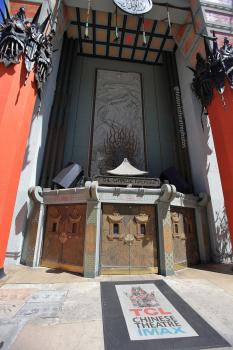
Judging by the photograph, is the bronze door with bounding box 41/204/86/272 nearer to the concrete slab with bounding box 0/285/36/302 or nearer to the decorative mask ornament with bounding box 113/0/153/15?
the concrete slab with bounding box 0/285/36/302

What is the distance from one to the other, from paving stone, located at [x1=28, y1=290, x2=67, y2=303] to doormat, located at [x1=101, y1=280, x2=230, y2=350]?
1222mm

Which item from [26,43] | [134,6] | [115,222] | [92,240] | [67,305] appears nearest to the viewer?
[67,305]

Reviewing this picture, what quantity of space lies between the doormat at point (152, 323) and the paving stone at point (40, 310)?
3.81ft

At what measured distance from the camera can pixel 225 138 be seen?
31.0 feet

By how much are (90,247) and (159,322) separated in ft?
15.1

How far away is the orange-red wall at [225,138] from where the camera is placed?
30.0 feet

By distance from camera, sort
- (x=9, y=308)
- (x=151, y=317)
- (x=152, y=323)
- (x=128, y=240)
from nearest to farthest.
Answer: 1. (x=152, y=323)
2. (x=151, y=317)
3. (x=9, y=308)
4. (x=128, y=240)

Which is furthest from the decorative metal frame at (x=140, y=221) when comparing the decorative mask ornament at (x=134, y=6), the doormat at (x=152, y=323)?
the decorative mask ornament at (x=134, y=6)

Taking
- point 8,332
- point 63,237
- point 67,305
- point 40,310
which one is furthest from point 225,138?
point 8,332

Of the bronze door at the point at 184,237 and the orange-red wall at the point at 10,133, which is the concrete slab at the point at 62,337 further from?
the bronze door at the point at 184,237

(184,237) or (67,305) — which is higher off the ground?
(184,237)

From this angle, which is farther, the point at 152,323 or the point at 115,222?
the point at 115,222

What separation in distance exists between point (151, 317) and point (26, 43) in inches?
465

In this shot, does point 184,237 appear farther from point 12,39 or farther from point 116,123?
point 12,39
